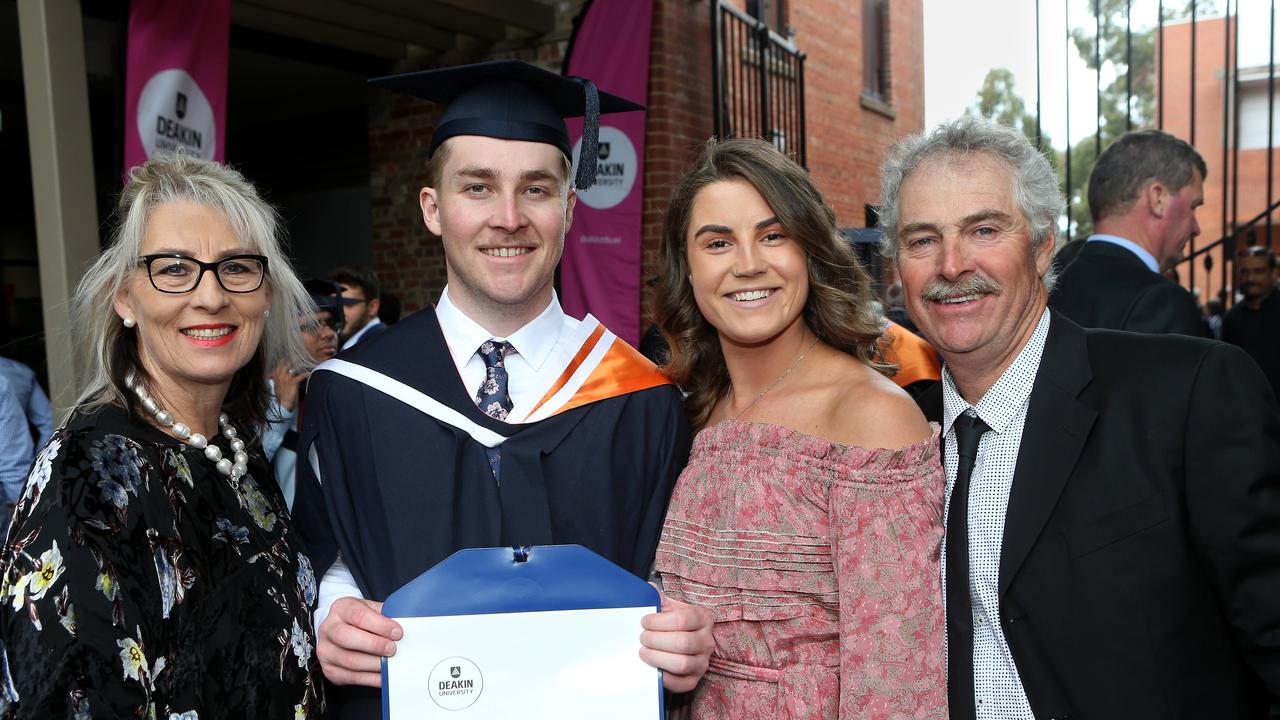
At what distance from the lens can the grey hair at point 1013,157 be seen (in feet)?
6.21

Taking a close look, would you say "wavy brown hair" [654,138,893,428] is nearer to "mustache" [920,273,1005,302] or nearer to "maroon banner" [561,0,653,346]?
"mustache" [920,273,1005,302]

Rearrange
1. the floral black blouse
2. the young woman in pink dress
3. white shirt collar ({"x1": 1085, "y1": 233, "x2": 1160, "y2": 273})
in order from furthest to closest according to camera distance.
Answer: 1. white shirt collar ({"x1": 1085, "y1": 233, "x2": 1160, "y2": 273})
2. the young woman in pink dress
3. the floral black blouse

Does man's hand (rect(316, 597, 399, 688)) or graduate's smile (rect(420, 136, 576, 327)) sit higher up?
graduate's smile (rect(420, 136, 576, 327))

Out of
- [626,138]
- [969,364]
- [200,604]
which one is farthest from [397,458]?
[626,138]

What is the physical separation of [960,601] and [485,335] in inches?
44.5

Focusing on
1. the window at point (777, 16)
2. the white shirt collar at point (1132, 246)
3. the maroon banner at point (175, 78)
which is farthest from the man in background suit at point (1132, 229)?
the window at point (777, 16)

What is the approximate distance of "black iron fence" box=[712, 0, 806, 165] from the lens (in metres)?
6.38

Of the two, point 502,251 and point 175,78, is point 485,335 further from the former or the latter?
point 175,78

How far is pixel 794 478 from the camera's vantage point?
1.85 metres

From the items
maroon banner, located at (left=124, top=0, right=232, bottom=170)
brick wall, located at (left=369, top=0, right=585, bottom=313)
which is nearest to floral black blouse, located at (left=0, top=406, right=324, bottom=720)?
maroon banner, located at (left=124, top=0, right=232, bottom=170)

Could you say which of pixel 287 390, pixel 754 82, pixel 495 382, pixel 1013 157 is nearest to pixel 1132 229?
pixel 1013 157

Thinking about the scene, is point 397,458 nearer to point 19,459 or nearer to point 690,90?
point 19,459

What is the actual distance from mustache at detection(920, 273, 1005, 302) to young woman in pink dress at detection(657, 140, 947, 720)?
0.68 ft

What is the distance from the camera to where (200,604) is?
67.0 inches
